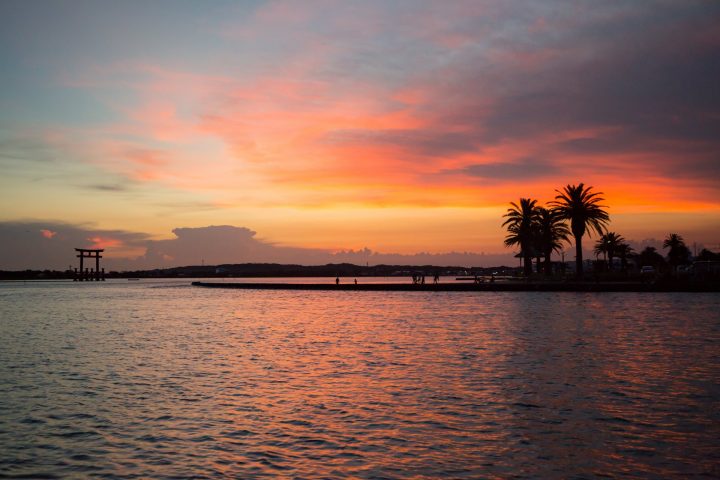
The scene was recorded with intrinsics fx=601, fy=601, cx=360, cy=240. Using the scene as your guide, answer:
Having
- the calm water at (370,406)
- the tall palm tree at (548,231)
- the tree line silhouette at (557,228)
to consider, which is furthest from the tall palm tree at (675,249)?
the calm water at (370,406)

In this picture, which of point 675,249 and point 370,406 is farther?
point 675,249

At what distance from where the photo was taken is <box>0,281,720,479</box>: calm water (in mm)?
12930

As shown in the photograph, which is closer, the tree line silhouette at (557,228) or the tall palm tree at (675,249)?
the tree line silhouette at (557,228)

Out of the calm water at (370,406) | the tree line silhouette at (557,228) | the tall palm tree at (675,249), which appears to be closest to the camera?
the calm water at (370,406)

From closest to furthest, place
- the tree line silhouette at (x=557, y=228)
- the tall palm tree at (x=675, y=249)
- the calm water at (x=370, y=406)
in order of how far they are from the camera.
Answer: the calm water at (x=370, y=406), the tree line silhouette at (x=557, y=228), the tall palm tree at (x=675, y=249)

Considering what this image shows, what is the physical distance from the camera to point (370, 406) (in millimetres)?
18609

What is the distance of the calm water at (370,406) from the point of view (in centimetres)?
1293

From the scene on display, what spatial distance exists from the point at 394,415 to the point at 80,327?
42.4m

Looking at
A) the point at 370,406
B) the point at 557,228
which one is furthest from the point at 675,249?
the point at 370,406

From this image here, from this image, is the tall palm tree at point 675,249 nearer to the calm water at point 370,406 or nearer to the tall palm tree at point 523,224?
the tall palm tree at point 523,224

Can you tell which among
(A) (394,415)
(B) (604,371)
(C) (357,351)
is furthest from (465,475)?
(C) (357,351)

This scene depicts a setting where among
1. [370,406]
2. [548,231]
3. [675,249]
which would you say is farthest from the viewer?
[675,249]

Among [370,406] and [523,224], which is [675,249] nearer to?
[523,224]

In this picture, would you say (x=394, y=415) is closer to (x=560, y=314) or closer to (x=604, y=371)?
(x=604, y=371)
